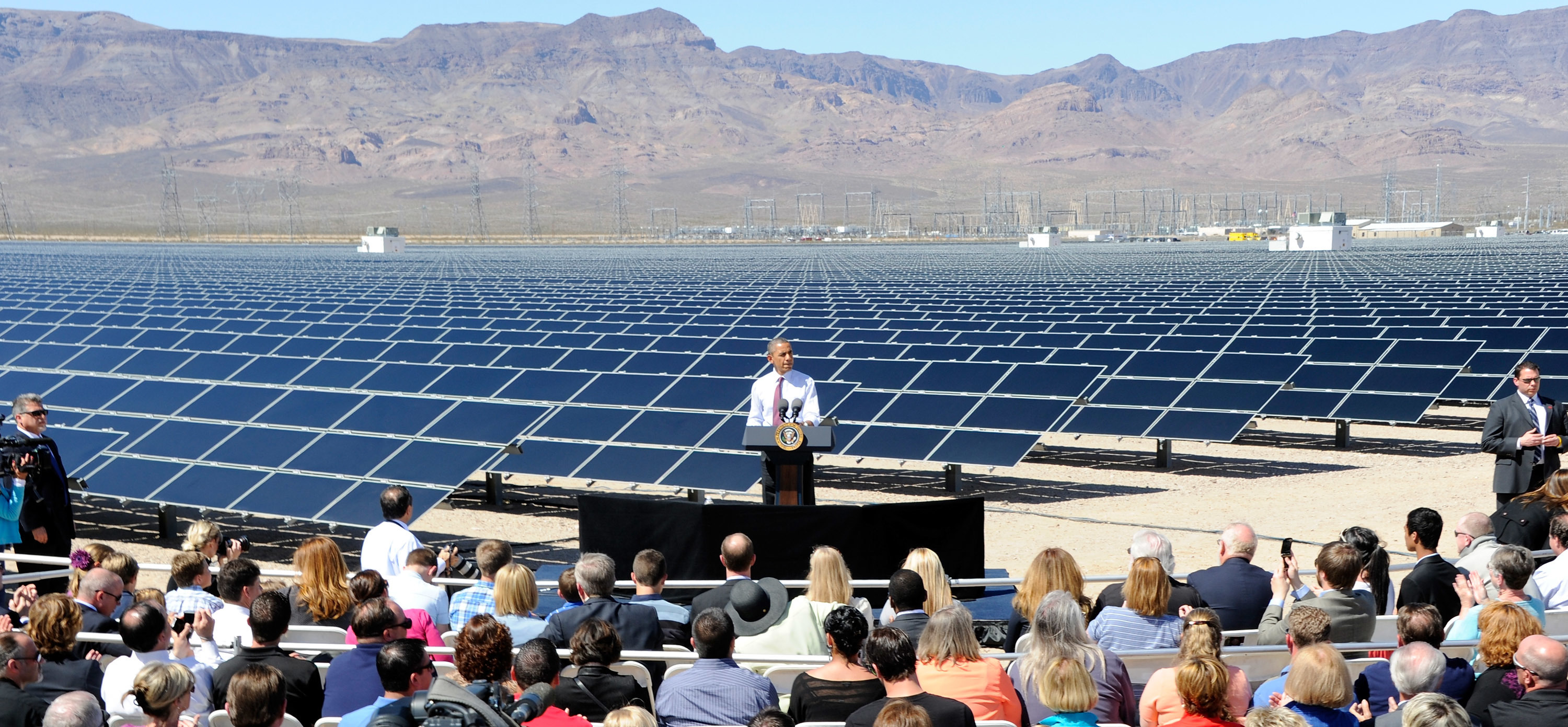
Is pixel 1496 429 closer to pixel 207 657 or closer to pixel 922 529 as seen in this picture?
pixel 922 529

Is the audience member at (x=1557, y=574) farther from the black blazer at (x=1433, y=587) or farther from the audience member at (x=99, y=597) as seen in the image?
the audience member at (x=99, y=597)

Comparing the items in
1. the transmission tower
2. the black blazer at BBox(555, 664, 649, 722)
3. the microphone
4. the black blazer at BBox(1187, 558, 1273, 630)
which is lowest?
the black blazer at BBox(1187, 558, 1273, 630)

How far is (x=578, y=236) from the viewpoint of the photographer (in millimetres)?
149750

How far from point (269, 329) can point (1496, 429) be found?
22.1 meters

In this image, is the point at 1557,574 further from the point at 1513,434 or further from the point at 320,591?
the point at 320,591

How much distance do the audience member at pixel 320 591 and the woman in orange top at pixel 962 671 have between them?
133 inches

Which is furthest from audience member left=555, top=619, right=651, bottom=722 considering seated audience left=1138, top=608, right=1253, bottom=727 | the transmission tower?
the transmission tower

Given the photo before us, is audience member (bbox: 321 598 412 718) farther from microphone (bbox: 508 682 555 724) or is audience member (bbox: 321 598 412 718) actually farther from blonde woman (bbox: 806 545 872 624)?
blonde woman (bbox: 806 545 872 624)

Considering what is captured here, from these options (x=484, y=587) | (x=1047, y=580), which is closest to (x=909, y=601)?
(x=1047, y=580)

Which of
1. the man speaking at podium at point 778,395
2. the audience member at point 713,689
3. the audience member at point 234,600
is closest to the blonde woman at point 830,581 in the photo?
the audience member at point 713,689

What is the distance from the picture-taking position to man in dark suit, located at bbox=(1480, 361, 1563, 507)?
10.5 m

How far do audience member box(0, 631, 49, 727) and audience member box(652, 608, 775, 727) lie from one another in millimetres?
2587

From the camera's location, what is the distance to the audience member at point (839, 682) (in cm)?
573

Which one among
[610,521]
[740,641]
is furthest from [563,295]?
[740,641]
